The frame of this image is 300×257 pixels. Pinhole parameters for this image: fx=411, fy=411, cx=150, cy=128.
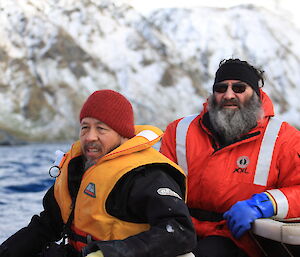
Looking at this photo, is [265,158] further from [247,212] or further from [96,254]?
[96,254]

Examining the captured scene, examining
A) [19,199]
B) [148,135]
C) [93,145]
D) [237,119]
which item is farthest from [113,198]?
[19,199]

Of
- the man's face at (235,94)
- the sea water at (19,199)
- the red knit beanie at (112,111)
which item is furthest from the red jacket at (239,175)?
the sea water at (19,199)

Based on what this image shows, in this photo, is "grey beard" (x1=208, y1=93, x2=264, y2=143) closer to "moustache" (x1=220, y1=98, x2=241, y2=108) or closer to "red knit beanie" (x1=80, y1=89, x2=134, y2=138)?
"moustache" (x1=220, y1=98, x2=241, y2=108)

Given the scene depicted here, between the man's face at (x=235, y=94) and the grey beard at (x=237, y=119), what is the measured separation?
35 millimetres

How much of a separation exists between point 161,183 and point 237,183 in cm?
133

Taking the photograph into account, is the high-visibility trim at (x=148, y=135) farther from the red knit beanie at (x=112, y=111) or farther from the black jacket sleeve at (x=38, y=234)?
the black jacket sleeve at (x=38, y=234)

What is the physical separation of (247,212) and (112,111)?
136cm

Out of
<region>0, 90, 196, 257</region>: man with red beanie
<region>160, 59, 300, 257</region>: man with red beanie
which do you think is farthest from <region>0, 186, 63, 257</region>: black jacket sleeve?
<region>160, 59, 300, 257</region>: man with red beanie

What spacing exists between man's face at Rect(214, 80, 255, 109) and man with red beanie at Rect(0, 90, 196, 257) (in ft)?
3.80

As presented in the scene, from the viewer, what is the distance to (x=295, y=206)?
11.1ft

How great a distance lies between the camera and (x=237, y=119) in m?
3.89

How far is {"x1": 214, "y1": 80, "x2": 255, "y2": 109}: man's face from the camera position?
399 cm

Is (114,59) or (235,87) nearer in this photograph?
(235,87)

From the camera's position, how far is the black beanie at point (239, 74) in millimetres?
4012
